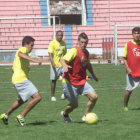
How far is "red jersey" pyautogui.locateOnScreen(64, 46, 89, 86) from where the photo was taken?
847 cm

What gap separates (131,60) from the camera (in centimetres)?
1040

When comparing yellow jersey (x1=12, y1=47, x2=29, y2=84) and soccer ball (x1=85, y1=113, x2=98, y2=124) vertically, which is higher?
yellow jersey (x1=12, y1=47, x2=29, y2=84)

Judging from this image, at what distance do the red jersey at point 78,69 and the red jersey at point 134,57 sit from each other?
6.69 feet

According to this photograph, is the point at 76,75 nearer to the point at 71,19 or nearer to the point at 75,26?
the point at 75,26

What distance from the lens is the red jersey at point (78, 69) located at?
847 centimetres

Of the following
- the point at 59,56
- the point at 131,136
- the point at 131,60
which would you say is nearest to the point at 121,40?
the point at 59,56

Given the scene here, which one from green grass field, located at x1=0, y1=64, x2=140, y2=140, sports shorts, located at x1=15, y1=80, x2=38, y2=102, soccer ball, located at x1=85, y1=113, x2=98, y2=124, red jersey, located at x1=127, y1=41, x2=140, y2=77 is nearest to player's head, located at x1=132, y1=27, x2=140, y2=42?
red jersey, located at x1=127, y1=41, x2=140, y2=77

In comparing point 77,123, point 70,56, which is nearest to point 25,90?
point 70,56

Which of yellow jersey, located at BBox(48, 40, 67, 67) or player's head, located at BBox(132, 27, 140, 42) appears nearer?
player's head, located at BBox(132, 27, 140, 42)

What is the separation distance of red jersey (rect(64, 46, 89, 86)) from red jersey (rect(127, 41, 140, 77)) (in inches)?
80.3

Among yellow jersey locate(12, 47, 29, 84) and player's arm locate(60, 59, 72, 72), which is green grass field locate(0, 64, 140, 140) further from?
player's arm locate(60, 59, 72, 72)

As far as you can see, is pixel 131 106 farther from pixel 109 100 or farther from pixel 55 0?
pixel 55 0

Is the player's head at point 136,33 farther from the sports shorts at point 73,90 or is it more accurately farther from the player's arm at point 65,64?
the player's arm at point 65,64

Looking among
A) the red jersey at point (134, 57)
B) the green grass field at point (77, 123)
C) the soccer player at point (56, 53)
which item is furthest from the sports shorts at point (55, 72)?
the red jersey at point (134, 57)
